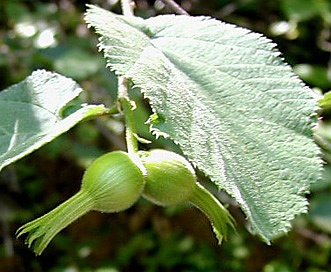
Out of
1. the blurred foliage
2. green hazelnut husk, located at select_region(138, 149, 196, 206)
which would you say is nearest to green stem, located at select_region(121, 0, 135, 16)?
green hazelnut husk, located at select_region(138, 149, 196, 206)

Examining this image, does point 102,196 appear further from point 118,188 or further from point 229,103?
point 229,103

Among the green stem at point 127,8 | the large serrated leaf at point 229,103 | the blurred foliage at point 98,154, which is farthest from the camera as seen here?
the blurred foliage at point 98,154

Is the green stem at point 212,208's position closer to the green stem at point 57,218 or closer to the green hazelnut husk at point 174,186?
the green hazelnut husk at point 174,186

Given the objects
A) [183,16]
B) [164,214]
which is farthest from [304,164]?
[164,214]

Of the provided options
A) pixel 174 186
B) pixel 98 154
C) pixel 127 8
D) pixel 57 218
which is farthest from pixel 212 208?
pixel 98 154

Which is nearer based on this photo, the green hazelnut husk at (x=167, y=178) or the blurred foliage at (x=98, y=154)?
the green hazelnut husk at (x=167, y=178)

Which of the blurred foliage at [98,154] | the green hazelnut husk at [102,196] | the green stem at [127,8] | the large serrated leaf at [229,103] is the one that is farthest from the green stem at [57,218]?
the blurred foliage at [98,154]
